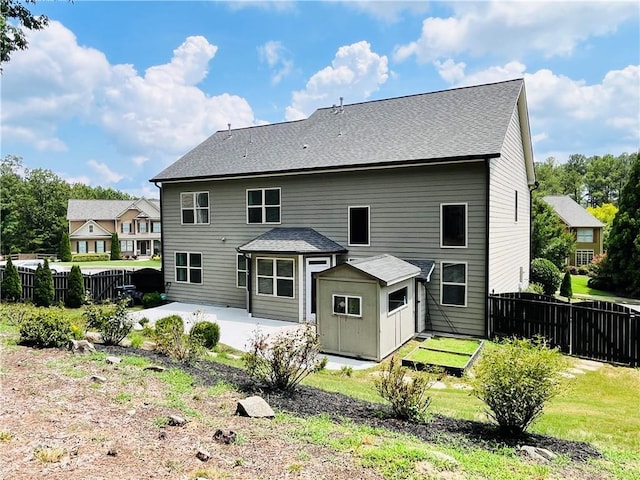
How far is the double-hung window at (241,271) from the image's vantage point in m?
16.1

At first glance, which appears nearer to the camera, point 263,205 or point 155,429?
point 155,429

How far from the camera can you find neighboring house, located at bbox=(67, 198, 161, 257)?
159 feet

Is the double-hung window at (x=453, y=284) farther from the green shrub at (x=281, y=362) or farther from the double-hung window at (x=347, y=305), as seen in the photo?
the green shrub at (x=281, y=362)

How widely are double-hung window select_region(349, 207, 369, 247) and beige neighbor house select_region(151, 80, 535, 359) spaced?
4 cm

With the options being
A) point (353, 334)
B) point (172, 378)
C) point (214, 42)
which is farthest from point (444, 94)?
point (172, 378)

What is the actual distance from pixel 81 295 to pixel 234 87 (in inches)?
436

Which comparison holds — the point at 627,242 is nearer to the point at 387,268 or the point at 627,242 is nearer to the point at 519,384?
the point at 387,268

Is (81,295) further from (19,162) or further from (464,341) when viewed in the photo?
(19,162)

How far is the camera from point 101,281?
714 inches

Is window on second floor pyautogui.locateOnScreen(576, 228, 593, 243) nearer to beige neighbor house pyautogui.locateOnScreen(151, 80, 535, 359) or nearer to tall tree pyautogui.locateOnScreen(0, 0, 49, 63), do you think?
beige neighbor house pyautogui.locateOnScreen(151, 80, 535, 359)

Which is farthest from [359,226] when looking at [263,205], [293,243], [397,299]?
[263,205]

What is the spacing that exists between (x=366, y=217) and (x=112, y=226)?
149ft

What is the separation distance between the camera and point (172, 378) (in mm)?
6211

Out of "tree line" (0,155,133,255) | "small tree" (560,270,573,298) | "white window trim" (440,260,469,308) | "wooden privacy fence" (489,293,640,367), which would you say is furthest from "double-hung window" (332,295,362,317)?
"tree line" (0,155,133,255)
